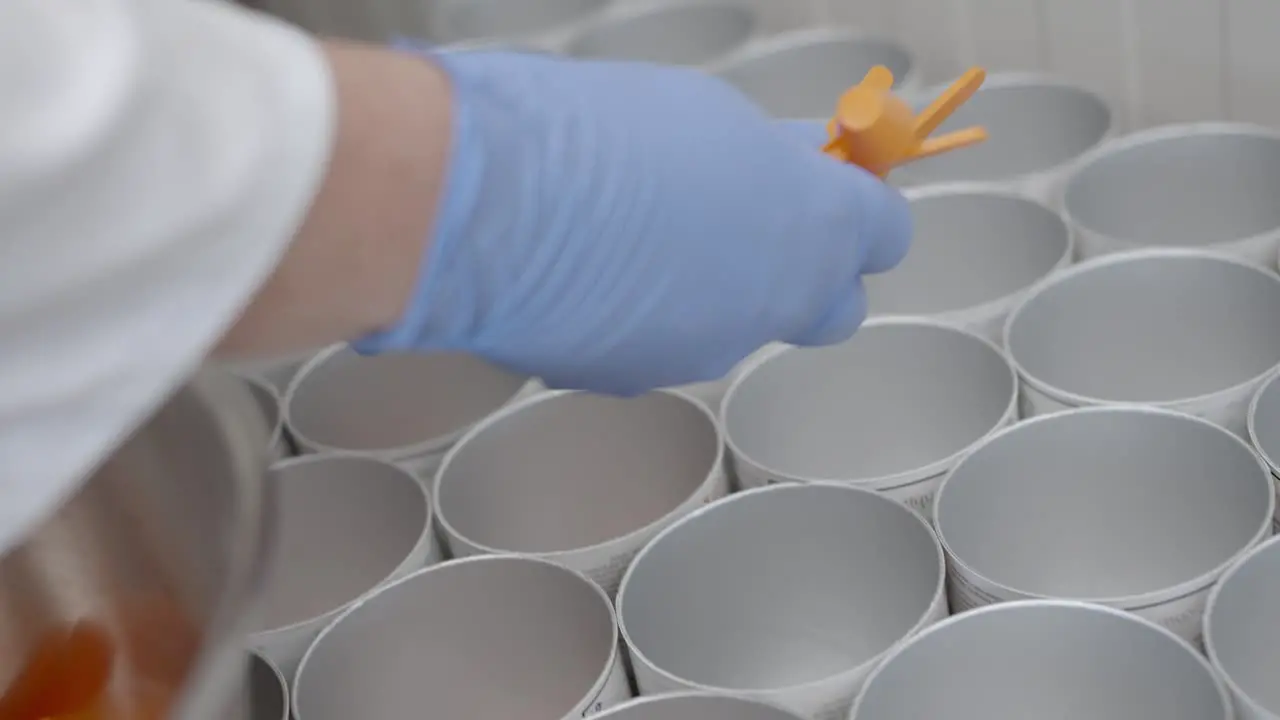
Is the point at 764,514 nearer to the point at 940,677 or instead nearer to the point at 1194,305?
the point at 940,677

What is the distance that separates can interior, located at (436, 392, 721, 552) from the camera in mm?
826

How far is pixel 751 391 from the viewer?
83cm

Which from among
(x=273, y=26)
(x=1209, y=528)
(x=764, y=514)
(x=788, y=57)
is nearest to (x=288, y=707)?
(x=764, y=514)

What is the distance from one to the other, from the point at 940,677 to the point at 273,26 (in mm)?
418

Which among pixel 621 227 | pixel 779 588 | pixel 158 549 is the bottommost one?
pixel 779 588

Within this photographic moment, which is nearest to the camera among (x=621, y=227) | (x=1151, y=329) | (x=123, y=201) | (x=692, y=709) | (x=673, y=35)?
(x=123, y=201)

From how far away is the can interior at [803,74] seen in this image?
41.7 inches

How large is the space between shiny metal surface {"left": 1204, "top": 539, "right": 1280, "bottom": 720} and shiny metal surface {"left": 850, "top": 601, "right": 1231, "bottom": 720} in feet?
0.08

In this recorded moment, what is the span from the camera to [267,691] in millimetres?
634

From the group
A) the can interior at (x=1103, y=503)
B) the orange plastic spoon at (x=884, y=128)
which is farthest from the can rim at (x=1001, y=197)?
the orange plastic spoon at (x=884, y=128)

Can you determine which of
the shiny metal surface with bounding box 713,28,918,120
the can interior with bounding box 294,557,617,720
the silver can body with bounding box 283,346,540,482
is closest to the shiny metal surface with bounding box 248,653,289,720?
the can interior with bounding box 294,557,617,720

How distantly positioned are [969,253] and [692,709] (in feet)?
1.48

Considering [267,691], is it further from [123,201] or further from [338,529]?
[123,201]

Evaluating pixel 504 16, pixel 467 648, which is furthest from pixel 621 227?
Answer: pixel 504 16
